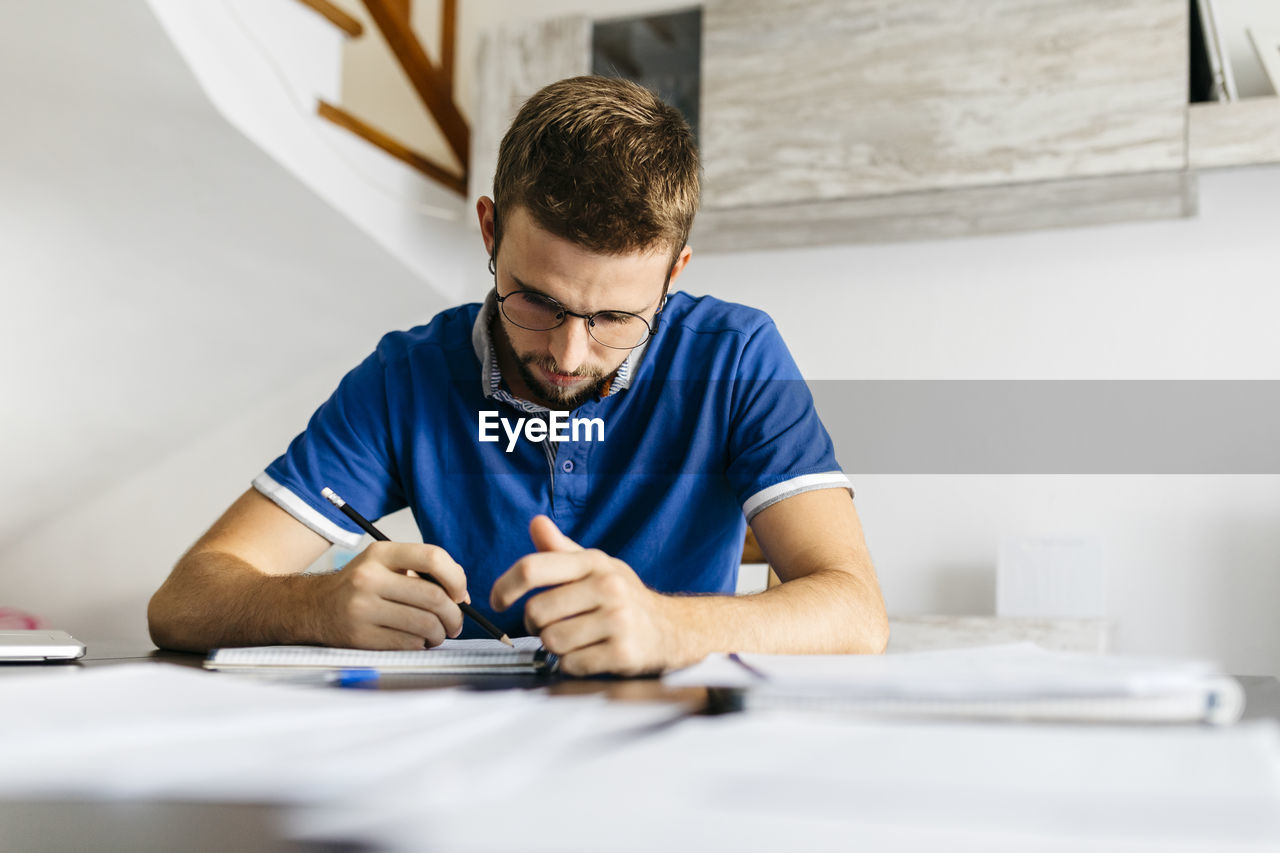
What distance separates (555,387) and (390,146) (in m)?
2.23

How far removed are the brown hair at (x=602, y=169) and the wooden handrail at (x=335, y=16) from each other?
6.32ft

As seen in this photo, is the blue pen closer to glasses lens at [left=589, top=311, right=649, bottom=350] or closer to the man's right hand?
the man's right hand

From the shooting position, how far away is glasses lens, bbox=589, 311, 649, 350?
1225 mm

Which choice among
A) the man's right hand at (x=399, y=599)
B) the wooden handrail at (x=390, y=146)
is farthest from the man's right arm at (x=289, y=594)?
the wooden handrail at (x=390, y=146)

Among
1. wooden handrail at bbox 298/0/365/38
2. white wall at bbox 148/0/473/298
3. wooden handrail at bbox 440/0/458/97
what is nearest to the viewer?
white wall at bbox 148/0/473/298

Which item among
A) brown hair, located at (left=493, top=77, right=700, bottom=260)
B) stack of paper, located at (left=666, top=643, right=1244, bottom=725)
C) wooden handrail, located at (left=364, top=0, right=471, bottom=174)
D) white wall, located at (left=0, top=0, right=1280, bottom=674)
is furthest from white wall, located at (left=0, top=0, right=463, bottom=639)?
stack of paper, located at (left=666, top=643, right=1244, bottom=725)

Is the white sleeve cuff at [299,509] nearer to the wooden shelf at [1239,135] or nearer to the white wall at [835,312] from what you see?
the white wall at [835,312]

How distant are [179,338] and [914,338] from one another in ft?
7.83

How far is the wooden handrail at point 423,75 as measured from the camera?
3.14m

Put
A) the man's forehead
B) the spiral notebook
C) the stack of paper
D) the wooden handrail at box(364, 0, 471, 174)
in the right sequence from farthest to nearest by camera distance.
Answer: the wooden handrail at box(364, 0, 471, 174), the man's forehead, the spiral notebook, the stack of paper

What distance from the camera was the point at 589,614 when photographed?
79 cm

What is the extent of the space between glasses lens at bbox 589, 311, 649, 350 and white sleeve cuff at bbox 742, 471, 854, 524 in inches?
9.6

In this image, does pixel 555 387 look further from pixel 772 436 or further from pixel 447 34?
pixel 447 34

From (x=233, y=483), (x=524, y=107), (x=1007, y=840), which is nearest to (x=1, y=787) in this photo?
(x=1007, y=840)
